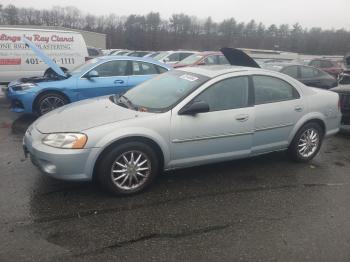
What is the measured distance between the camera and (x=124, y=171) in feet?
13.4

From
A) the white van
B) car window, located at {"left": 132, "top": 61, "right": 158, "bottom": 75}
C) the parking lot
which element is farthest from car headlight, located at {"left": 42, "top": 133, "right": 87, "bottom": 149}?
the white van

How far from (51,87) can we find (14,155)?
2.63 metres

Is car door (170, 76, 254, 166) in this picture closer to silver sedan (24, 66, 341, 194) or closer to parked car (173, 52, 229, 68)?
silver sedan (24, 66, 341, 194)

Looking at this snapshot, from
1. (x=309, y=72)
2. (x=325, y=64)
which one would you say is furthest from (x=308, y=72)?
(x=325, y=64)

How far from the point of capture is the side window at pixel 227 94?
456 cm

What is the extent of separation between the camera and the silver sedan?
3.92m

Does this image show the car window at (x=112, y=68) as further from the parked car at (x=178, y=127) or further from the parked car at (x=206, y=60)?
the parked car at (x=206, y=60)

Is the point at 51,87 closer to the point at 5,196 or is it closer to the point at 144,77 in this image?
the point at 144,77

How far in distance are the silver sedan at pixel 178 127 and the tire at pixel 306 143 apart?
1 centimetres

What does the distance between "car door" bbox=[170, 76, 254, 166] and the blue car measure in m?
3.62

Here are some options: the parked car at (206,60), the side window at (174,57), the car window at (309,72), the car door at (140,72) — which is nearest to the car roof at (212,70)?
the car door at (140,72)

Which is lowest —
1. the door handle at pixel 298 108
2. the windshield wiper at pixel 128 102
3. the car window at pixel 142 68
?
the door handle at pixel 298 108

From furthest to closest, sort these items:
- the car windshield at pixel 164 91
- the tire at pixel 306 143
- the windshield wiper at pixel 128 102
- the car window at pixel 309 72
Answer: the car window at pixel 309 72 < the tire at pixel 306 143 < the windshield wiper at pixel 128 102 < the car windshield at pixel 164 91

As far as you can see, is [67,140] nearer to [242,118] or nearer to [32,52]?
[242,118]
